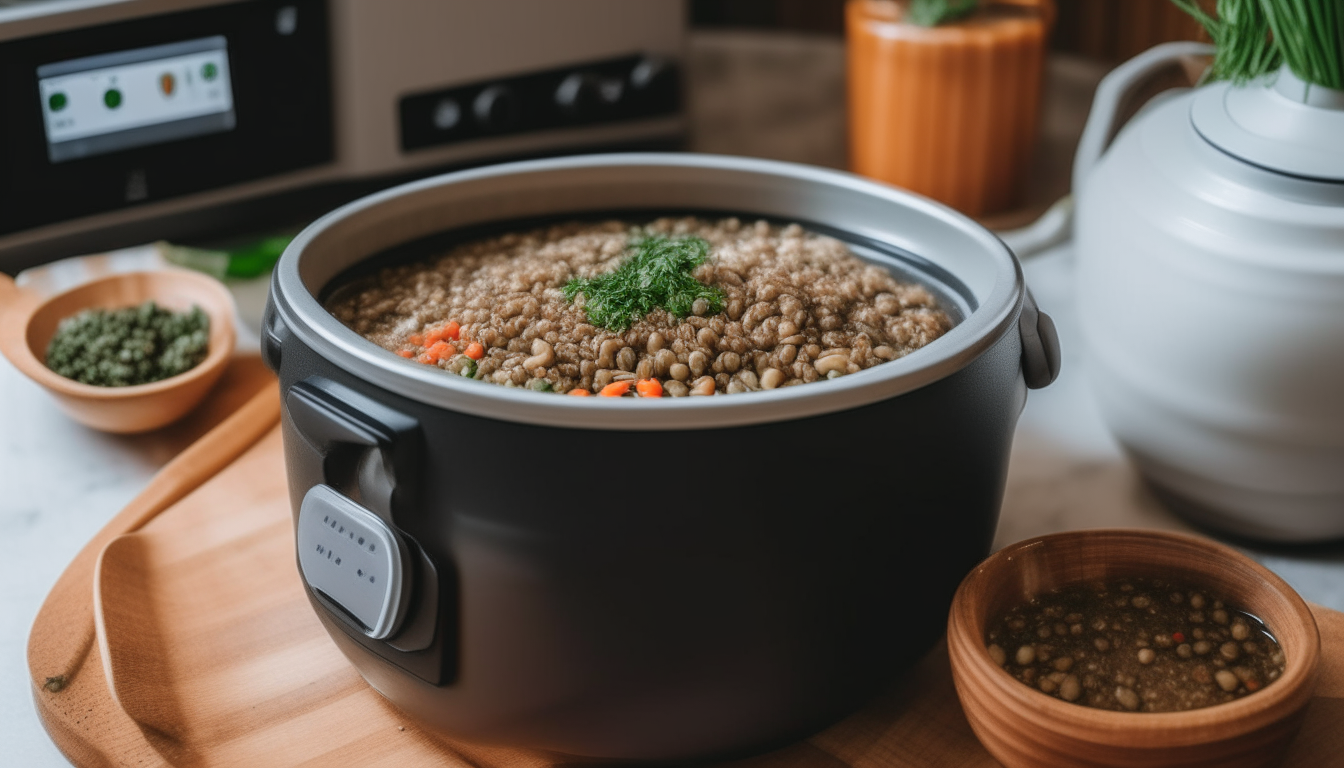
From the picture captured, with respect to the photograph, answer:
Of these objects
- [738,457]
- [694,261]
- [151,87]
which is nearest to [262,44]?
[151,87]

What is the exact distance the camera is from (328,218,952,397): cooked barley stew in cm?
83

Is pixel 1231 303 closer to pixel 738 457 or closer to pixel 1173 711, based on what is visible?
pixel 1173 711

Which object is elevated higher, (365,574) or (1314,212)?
(1314,212)

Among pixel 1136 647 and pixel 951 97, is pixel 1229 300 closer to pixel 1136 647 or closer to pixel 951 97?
pixel 1136 647

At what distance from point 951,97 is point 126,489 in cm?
104

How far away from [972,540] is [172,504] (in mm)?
736

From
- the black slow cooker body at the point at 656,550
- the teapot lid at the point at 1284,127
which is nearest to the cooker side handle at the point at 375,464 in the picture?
the black slow cooker body at the point at 656,550

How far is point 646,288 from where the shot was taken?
35.0 inches

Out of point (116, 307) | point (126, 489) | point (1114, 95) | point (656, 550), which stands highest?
Answer: point (1114, 95)

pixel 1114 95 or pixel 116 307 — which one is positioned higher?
pixel 1114 95

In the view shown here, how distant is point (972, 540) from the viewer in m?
0.85

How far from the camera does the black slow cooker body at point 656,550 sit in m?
0.70

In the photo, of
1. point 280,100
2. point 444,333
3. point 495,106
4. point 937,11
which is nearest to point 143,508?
point 444,333

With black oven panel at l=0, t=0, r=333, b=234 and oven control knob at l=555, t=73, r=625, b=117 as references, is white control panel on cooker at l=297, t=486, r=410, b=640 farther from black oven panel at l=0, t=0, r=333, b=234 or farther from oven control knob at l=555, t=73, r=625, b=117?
oven control knob at l=555, t=73, r=625, b=117
